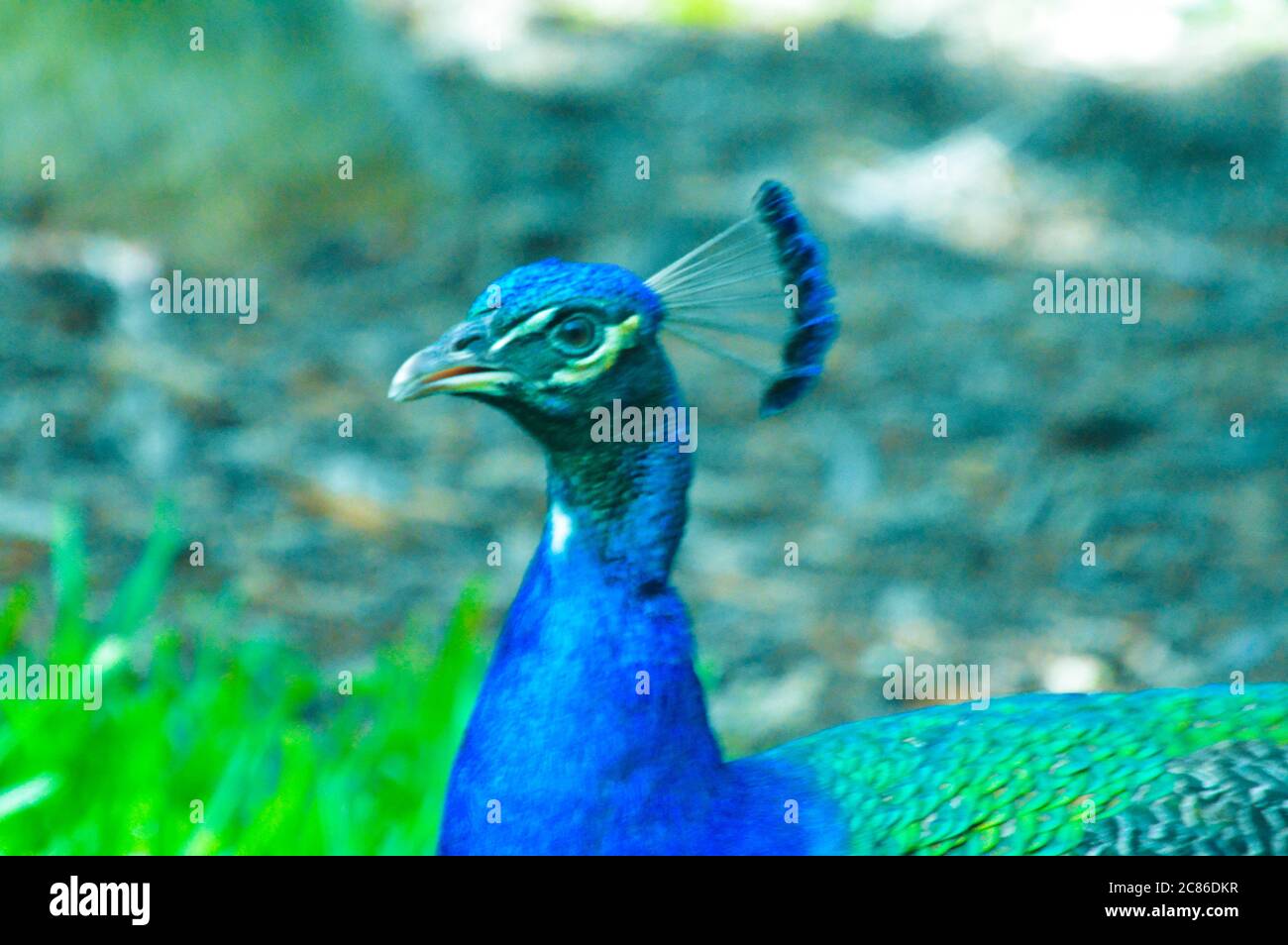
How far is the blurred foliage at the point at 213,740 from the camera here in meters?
2.42

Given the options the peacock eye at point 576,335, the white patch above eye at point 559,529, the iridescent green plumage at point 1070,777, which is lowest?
the iridescent green plumage at point 1070,777

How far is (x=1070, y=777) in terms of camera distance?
2074mm

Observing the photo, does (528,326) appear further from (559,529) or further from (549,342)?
(559,529)

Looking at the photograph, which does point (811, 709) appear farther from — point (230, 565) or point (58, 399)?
point (58, 399)

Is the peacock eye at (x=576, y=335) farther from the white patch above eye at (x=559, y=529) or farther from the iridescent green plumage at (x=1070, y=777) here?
the iridescent green plumage at (x=1070, y=777)

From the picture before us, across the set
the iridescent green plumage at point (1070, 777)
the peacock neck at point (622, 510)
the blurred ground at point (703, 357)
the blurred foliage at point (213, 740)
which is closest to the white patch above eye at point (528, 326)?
the peacock neck at point (622, 510)

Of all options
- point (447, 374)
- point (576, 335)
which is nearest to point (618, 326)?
point (576, 335)

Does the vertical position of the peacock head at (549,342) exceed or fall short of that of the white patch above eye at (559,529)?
it exceeds it

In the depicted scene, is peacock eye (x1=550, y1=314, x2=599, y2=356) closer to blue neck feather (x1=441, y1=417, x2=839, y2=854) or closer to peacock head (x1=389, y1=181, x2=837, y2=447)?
peacock head (x1=389, y1=181, x2=837, y2=447)

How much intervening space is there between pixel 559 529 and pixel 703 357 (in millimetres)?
2492

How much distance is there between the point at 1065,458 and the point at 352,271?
6.40 feet

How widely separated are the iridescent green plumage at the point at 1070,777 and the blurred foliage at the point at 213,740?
2.35 feet

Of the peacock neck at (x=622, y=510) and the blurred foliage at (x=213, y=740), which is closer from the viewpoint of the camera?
the peacock neck at (x=622, y=510)

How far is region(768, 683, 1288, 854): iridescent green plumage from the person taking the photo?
201 centimetres
